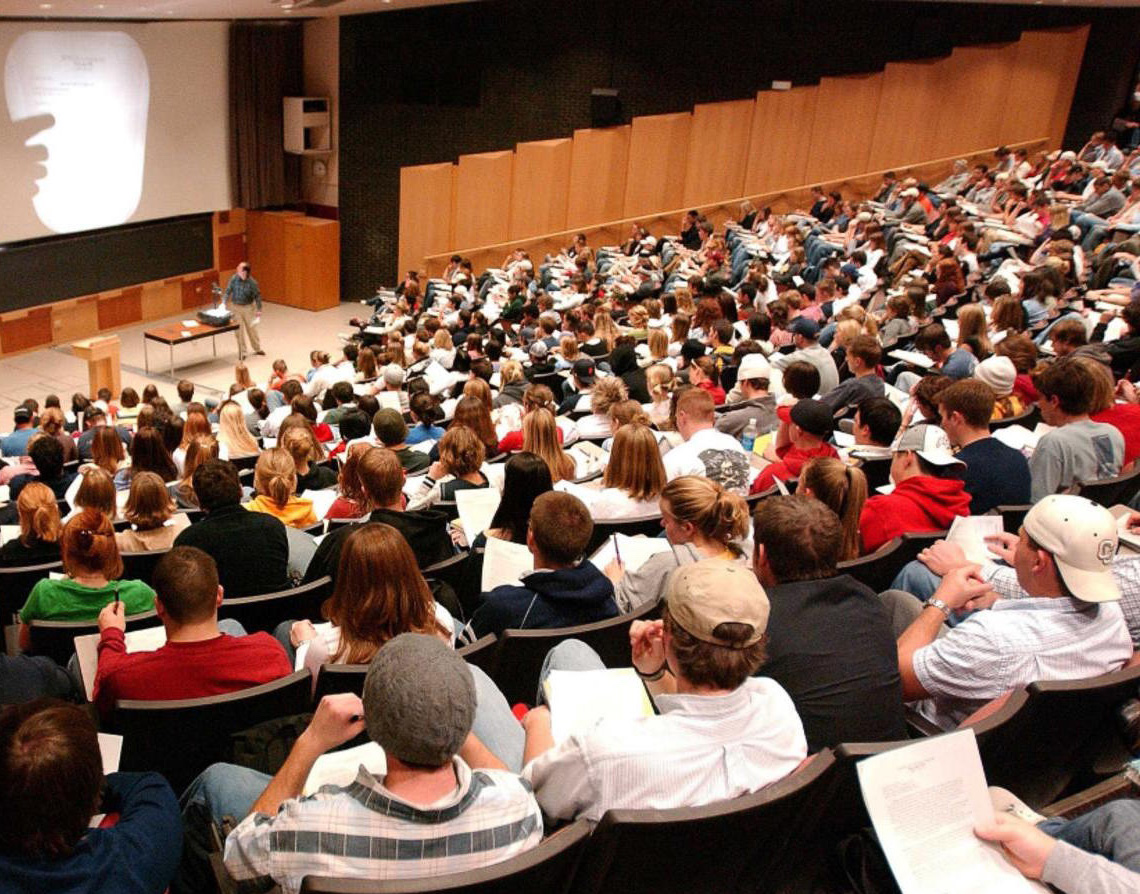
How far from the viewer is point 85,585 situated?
3.42 m

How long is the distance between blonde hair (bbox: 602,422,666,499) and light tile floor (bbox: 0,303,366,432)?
920 cm

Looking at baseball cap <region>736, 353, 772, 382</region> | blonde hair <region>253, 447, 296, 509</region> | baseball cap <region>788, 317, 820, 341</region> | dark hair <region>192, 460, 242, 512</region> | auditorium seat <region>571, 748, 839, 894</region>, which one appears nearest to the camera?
auditorium seat <region>571, 748, 839, 894</region>

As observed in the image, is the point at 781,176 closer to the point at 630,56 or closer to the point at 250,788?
the point at 630,56

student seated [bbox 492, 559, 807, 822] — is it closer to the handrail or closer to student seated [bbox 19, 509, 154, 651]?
student seated [bbox 19, 509, 154, 651]

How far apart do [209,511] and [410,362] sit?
576 cm

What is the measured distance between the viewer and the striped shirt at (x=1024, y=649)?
2408mm

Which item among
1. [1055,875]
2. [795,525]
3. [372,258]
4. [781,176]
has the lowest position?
[372,258]

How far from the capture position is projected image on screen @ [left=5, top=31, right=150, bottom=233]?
1253cm

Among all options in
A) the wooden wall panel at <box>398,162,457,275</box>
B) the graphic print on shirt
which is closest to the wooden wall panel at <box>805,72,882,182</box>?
the wooden wall panel at <box>398,162,457,275</box>

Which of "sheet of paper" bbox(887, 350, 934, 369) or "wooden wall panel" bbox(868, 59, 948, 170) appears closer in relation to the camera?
"sheet of paper" bbox(887, 350, 934, 369)

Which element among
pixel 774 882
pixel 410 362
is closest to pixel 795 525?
pixel 774 882

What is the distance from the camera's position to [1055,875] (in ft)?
5.99

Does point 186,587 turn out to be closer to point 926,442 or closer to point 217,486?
point 217,486

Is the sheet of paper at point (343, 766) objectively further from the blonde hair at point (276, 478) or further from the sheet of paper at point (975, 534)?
the blonde hair at point (276, 478)
